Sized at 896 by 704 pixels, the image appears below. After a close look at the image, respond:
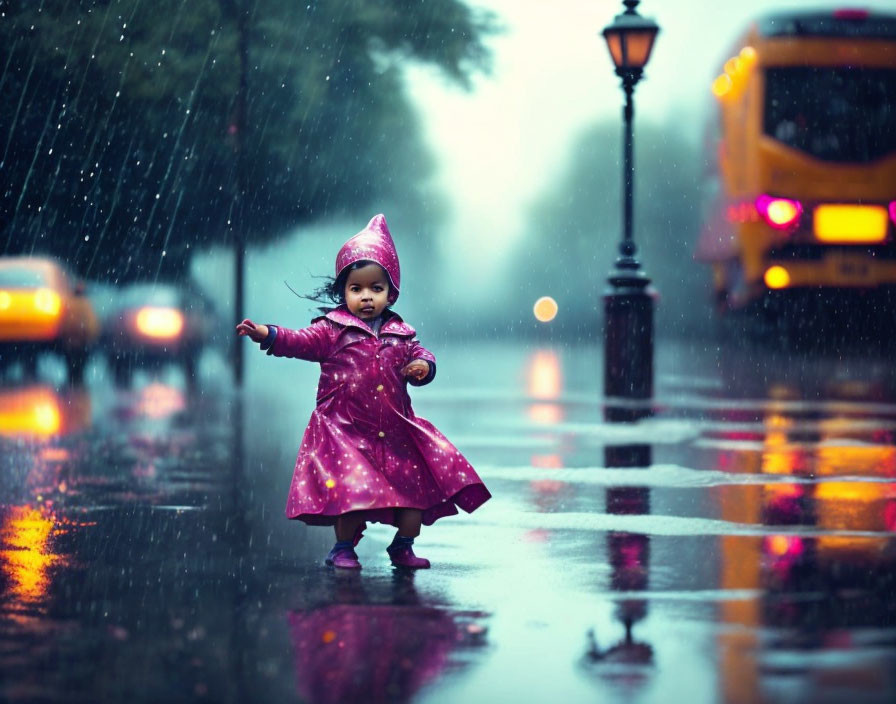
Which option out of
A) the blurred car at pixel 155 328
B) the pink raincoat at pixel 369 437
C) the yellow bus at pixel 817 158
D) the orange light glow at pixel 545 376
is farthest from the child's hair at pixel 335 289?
the blurred car at pixel 155 328

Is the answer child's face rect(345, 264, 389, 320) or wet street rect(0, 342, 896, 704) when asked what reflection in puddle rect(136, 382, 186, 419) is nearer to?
wet street rect(0, 342, 896, 704)

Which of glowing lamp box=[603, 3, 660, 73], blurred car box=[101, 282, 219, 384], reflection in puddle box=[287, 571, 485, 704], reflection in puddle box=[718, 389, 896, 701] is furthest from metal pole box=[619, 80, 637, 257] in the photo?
blurred car box=[101, 282, 219, 384]

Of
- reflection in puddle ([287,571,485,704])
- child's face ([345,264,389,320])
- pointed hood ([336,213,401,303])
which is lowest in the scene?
reflection in puddle ([287,571,485,704])

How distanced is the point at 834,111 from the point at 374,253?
49.8 ft

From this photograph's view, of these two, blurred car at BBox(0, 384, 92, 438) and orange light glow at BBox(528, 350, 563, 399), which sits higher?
orange light glow at BBox(528, 350, 563, 399)

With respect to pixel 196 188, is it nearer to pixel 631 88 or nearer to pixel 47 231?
pixel 47 231

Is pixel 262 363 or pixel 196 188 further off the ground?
pixel 196 188

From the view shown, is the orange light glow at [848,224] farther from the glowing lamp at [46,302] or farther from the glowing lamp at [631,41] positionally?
the glowing lamp at [46,302]

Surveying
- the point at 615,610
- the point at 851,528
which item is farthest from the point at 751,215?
the point at 615,610

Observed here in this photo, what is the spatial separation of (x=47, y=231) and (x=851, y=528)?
22842 mm

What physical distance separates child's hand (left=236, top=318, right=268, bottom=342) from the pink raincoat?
13 centimetres

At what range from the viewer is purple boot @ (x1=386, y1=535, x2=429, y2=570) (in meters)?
6.41

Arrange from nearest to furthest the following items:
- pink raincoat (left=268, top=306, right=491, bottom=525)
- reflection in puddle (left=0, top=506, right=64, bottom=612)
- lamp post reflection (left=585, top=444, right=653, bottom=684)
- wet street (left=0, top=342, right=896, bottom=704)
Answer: wet street (left=0, top=342, right=896, bottom=704)
lamp post reflection (left=585, top=444, right=653, bottom=684)
reflection in puddle (left=0, top=506, right=64, bottom=612)
pink raincoat (left=268, top=306, right=491, bottom=525)

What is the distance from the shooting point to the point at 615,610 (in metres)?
5.44
